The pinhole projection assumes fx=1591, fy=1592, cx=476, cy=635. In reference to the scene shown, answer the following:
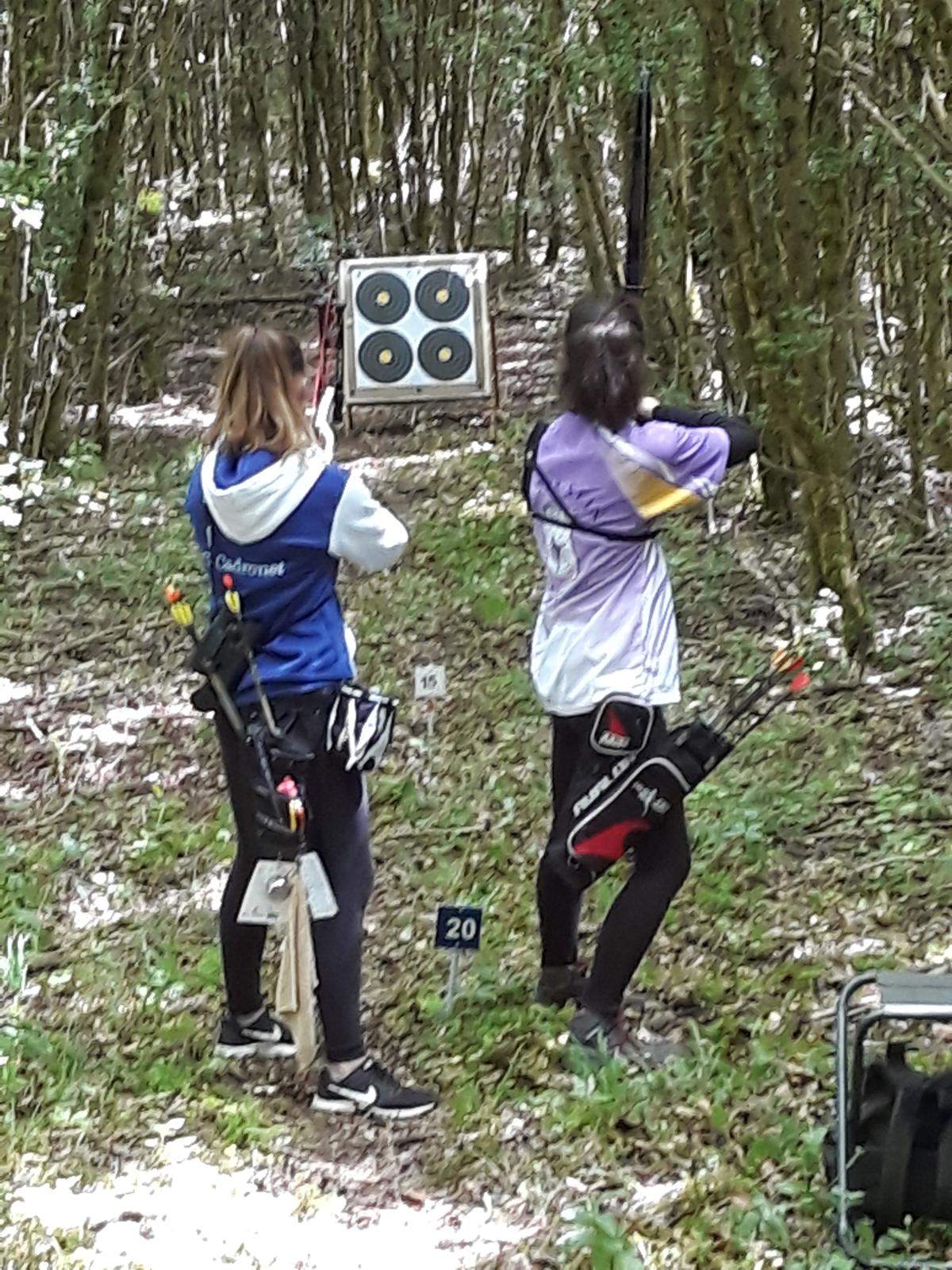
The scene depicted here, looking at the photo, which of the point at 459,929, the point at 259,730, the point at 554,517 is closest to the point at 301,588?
the point at 259,730

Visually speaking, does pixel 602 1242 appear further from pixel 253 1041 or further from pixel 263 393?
pixel 263 393

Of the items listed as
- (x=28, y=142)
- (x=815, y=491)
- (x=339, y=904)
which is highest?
(x=28, y=142)

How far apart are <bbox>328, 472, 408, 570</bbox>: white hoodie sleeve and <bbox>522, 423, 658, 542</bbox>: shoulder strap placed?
303 millimetres

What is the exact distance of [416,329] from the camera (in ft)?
28.2

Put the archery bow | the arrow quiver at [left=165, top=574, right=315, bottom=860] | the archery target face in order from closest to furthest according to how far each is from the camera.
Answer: the arrow quiver at [left=165, top=574, right=315, bottom=860] → the archery bow → the archery target face

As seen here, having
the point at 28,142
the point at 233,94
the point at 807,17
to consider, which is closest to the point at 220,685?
the point at 807,17

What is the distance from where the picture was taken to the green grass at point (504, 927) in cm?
280

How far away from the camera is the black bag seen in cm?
233

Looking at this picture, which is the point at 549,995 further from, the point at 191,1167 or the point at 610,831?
the point at 191,1167

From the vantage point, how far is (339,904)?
299 centimetres

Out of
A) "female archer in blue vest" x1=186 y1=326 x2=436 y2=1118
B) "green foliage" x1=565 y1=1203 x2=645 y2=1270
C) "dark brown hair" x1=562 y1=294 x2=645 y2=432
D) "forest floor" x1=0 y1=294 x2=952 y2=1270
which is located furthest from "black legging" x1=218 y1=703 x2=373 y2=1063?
"dark brown hair" x1=562 y1=294 x2=645 y2=432

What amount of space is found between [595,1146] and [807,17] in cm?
348

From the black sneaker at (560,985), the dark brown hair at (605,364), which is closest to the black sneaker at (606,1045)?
the black sneaker at (560,985)

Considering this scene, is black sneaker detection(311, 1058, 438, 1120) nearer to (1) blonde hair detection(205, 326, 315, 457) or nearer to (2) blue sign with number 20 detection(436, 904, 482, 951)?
(2) blue sign with number 20 detection(436, 904, 482, 951)
